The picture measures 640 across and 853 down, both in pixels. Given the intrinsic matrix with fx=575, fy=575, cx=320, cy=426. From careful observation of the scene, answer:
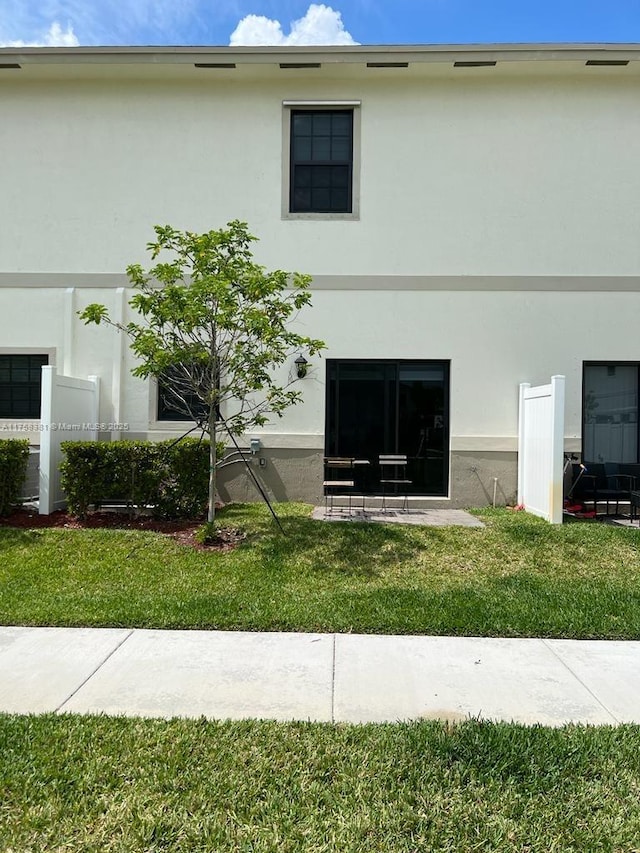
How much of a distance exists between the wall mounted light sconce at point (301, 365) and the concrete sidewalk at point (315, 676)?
6105 millimetres

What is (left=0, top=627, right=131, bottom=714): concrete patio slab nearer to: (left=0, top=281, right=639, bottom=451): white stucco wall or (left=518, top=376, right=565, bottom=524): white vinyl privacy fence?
(left=0, top=281, right=639, bottom=451): white stucco wall

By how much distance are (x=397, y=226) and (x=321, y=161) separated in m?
1.88

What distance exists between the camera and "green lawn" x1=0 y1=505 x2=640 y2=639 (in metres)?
5.23

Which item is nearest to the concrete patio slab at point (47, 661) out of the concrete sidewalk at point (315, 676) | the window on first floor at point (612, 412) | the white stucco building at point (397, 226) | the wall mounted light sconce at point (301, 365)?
the concrete sidewalk at point (315, 676)

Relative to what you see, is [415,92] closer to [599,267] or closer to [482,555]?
[599,267]

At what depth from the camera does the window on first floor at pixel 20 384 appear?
35.4 feet

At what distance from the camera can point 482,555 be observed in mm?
7219

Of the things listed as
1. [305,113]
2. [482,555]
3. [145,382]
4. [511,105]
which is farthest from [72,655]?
[511,105]

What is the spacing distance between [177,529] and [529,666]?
5.37 m

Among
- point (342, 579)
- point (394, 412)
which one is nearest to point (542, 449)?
point (394, 412)

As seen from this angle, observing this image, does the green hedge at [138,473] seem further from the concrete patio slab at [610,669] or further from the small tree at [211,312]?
the concrete patio slab at [610,669]

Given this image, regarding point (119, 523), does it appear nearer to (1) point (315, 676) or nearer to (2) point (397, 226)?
(1) point (315, 676)

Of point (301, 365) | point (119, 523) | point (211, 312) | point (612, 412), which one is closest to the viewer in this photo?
point (211, 312)

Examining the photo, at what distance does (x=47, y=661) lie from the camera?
14.4ft
